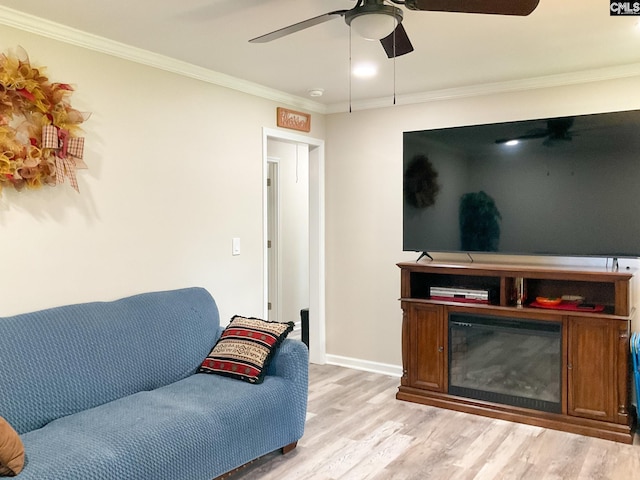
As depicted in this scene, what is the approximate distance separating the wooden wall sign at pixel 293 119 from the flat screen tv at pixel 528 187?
0.99 metres

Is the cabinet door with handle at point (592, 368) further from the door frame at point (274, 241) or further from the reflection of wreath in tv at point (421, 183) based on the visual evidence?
the door frame at point (274, 241)

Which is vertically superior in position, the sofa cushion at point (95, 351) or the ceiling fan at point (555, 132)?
the ceiling fan at point (555, 132)

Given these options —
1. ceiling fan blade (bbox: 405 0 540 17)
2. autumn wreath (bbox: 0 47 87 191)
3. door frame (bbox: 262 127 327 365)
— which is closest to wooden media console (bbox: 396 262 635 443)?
door frame (bbox: 262 127 327 365)

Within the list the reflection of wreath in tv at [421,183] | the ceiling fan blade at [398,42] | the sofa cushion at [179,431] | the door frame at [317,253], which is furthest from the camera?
the door frame at [317,253]

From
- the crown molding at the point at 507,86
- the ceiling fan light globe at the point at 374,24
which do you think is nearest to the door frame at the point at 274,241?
the crown molding at the point at 507,86

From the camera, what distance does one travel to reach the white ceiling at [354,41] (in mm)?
2562

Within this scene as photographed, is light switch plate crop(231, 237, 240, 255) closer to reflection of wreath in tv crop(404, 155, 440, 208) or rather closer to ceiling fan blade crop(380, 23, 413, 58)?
reflection of wreath in tv crop(404, 155, 440, 208)

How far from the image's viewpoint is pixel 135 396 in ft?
8.89

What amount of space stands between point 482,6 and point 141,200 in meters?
2.29

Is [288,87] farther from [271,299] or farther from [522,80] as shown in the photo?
[271,299]

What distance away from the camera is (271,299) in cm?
604

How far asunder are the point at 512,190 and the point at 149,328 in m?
2.63

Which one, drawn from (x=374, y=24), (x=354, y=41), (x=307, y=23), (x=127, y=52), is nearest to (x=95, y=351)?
(x=127, y=52)

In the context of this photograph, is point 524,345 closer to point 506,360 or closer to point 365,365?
point 506,360
